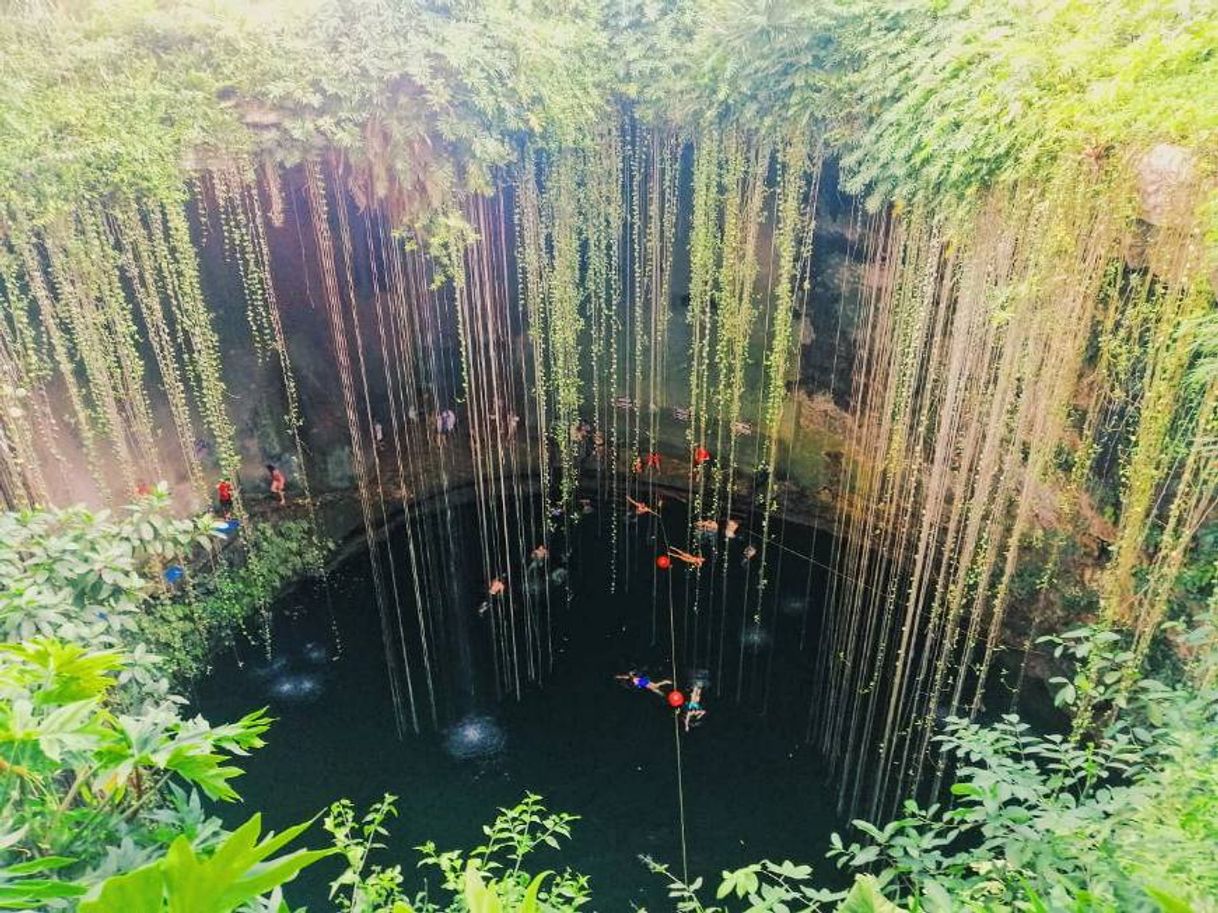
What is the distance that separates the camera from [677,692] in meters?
5.89

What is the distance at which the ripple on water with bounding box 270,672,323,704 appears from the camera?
5975 mm

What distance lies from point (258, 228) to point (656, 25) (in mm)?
3518

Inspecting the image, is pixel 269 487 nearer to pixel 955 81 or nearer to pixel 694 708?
pixel 694 708

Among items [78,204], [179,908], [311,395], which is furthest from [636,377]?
[179,908]

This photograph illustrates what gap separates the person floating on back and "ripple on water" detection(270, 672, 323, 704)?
2082mm

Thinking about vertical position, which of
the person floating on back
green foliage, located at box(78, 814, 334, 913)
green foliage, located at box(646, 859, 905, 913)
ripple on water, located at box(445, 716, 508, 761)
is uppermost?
green foliage, located at box(78, 814, 334, 913)

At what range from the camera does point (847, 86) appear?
5.18 m

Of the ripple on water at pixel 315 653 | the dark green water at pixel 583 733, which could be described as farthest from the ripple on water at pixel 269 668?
the ripple on water at pixel 315 653

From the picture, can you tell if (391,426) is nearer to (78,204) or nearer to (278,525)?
(278,525)

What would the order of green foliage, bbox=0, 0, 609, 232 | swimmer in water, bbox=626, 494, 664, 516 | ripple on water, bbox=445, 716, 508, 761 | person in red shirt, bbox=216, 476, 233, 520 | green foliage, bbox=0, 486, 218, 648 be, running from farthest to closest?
swimmer in water, bbox=626, 494, 664, 516 → person in red shirt, bbox=216, 476, 233, 520 → ripple on water, bbox=445, 716, 508, 761 → green foliage, bbox=0, 0, 609, 232 → green foliage, bbox=0, 486, 218, 648

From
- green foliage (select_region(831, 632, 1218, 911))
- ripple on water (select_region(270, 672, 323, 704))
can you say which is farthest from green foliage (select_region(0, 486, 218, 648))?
ripple on water (select_region(270, 672, 323, 704))

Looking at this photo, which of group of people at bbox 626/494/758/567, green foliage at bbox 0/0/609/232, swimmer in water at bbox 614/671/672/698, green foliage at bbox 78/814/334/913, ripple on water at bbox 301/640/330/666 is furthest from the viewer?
group of people at bbox 626/494/758/567

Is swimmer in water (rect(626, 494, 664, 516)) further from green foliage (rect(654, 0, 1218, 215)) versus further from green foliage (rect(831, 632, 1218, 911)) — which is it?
green foliage (rect(831, 632, 1218, 911))

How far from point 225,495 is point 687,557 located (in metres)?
4.26
